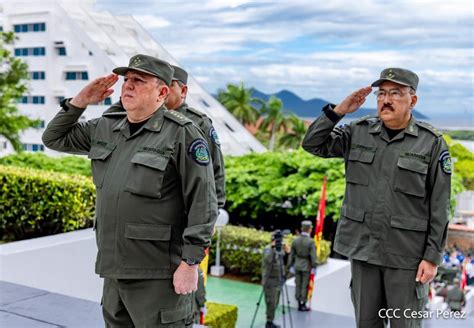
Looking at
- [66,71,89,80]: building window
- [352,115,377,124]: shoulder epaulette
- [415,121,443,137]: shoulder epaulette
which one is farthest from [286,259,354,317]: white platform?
[66,71,89,80]: building window

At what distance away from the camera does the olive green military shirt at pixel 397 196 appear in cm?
302

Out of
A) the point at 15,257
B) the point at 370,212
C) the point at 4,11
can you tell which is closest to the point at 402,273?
the point at 370,212

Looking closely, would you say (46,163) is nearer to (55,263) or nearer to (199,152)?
(55,263)

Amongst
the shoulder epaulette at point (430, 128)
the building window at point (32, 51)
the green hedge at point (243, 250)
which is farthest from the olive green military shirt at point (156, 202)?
the building window at point (32, 51)

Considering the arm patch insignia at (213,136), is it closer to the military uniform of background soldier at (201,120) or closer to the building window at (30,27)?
the military uniform of background soldier at (201,120)

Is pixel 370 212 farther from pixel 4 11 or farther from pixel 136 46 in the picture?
pixel 4 11

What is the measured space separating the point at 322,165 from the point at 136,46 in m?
31.5

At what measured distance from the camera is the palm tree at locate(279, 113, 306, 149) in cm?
5112

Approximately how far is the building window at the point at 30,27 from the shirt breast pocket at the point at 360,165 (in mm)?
43516

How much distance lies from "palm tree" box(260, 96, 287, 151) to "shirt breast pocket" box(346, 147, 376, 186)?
49.9 m

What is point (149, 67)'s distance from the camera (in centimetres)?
249

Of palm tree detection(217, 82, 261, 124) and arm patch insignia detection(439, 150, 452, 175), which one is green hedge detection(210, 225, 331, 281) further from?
palm tree detection(217, 82, 261, 124)

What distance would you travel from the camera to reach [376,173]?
312cm

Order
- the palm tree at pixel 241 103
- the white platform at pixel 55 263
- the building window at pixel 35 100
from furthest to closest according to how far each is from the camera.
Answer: the palm tree at pixel 241 103 → the building window at pixel 35 100 → the white platform at pixel 55 263
